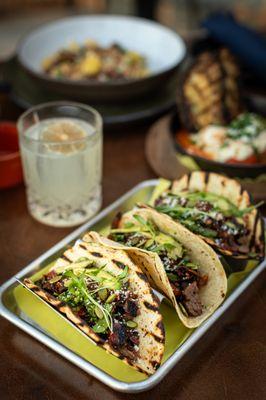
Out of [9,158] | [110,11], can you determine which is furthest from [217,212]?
[110,11]

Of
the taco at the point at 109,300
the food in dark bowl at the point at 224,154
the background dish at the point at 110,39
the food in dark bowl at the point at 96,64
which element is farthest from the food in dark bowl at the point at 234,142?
the taco at the point at 109,300

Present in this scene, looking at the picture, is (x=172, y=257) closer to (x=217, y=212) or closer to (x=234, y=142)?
(x=217, y=212)

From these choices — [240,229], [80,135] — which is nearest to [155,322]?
[240,229]

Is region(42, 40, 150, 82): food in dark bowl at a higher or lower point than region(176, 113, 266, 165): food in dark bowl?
higher

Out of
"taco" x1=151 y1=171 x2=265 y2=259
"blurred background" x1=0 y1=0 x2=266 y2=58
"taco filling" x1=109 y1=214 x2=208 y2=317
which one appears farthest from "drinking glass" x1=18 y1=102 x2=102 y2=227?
"blurred background" x1=0 y1=0 x2=266 y2=58

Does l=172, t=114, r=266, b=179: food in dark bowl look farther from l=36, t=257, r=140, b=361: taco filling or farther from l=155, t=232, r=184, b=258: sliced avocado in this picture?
l=36, t=257, r=140, b=361: taco filling

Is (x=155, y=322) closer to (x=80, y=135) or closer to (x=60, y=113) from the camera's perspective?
(x=80, y=135)
